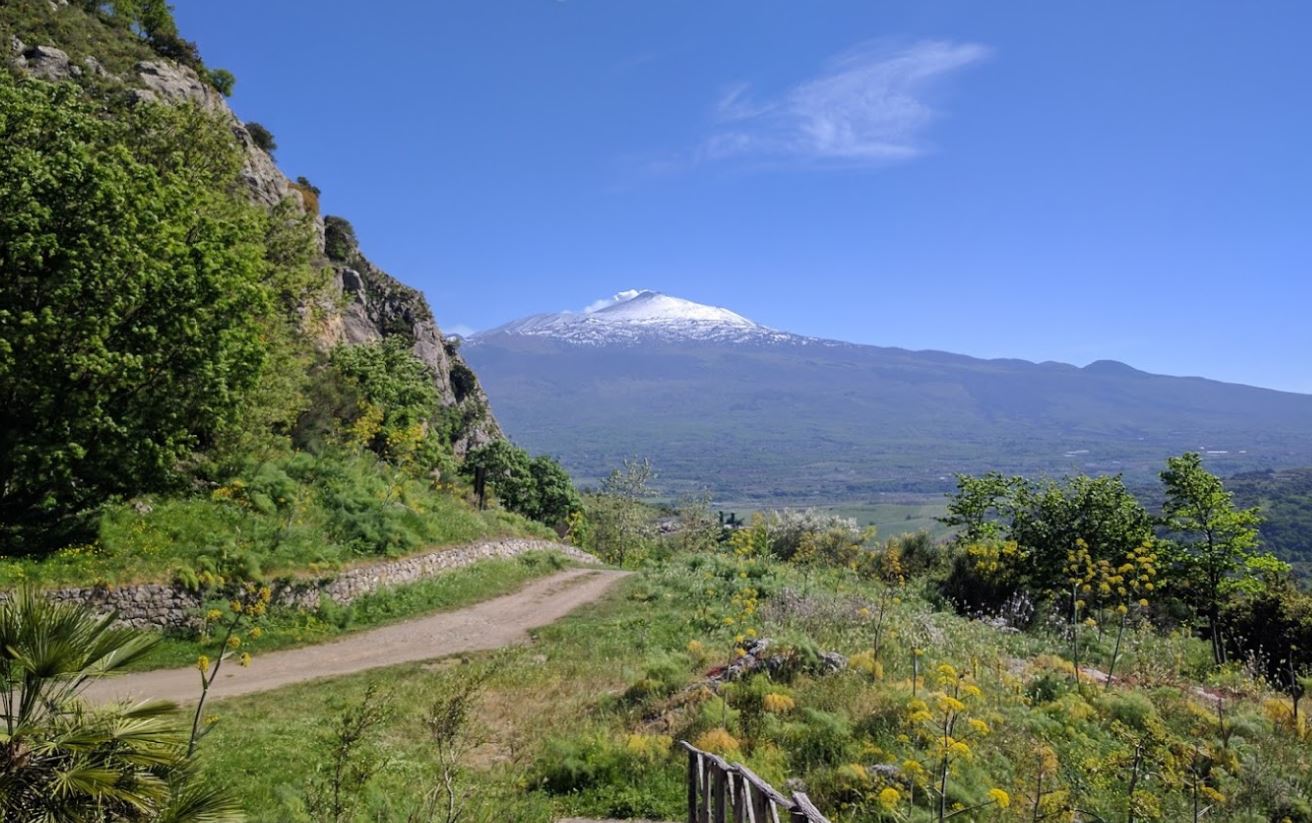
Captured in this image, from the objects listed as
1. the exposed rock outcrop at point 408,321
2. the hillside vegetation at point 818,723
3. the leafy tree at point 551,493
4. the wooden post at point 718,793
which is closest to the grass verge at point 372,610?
the hillside vegetation at point 818,723

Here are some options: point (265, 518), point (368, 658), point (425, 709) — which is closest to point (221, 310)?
point (265, 518)

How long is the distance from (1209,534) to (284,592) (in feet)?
101

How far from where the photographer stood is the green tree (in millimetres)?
25422

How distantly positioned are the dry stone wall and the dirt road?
5.49 ft

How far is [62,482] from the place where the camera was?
16422mm

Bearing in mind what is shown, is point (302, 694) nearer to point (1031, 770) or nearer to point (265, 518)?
point (265, 518)

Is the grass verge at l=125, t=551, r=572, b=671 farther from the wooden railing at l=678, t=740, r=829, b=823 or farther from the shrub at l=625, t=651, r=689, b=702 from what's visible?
the wooden railing at l=678, t=740, r=829, b=823

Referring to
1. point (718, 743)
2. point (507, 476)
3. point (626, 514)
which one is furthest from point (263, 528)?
point (626, 514)

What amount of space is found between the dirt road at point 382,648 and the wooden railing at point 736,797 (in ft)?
27.9

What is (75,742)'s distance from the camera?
15.4 feet

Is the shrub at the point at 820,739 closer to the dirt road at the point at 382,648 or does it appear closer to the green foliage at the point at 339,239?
the dirt road at the point at 382,648

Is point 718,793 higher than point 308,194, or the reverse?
point 308,194

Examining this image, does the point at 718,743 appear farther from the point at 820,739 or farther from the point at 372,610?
the point at 372,610

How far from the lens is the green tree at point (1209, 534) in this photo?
1001 inches
